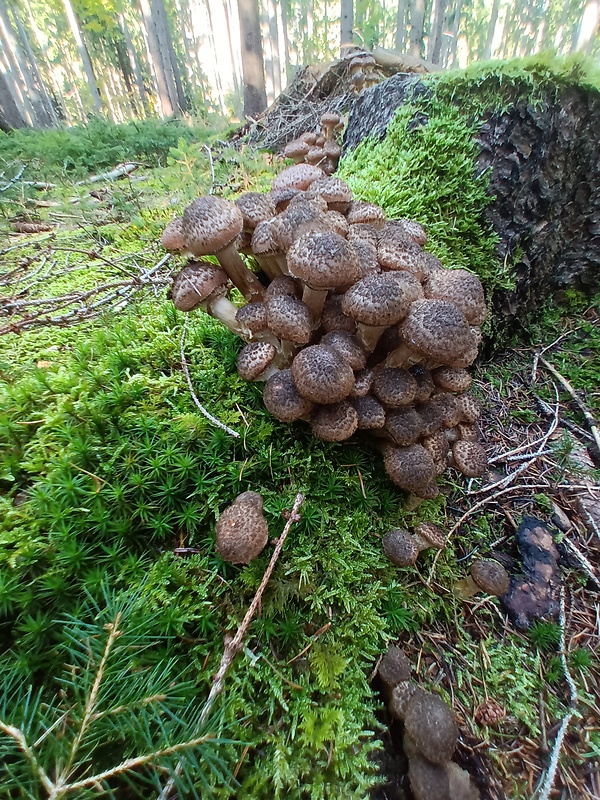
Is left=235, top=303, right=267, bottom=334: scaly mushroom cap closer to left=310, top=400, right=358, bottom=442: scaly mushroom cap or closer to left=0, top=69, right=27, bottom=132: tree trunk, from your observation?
left=310, top=400, right=358, bottom=442: scaly mushroom cap

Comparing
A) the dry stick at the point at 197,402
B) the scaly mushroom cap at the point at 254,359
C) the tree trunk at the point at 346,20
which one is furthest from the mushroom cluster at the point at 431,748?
the tree trunk at the point at 346,20

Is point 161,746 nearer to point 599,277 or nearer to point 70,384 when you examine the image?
point 70,384

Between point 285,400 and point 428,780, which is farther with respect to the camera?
point 285,400

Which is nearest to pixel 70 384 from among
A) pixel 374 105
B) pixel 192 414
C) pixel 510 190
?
pixel 192 414

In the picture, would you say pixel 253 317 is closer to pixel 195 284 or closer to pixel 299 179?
pixel 195 284

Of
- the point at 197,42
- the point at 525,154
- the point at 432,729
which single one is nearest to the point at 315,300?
the point at 432,729

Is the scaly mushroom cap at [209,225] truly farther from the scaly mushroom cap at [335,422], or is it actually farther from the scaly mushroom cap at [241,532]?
the scaly mushroom cap at [241,532]
